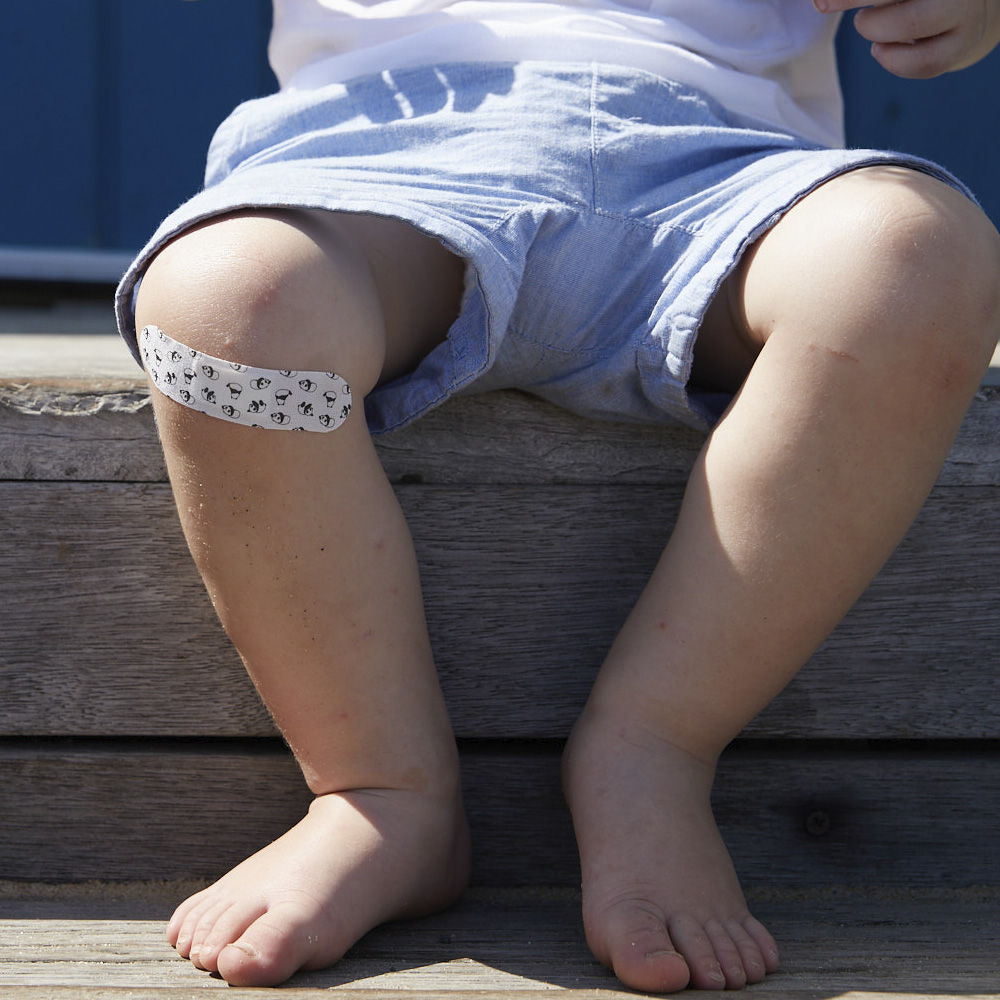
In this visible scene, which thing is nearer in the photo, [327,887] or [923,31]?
[327,887]

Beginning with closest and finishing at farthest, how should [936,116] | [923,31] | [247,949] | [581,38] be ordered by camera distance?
[247,949]
[923,31]
[581,38]
[936,116]

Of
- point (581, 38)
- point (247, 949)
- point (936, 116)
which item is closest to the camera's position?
point (247, 949)

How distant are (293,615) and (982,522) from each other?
1.96ft

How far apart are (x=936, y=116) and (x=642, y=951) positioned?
1.92 m

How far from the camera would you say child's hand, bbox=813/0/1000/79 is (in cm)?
89

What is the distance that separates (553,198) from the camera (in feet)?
3.02

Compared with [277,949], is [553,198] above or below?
above

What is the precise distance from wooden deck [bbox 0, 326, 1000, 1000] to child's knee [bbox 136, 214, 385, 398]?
17 centimetres

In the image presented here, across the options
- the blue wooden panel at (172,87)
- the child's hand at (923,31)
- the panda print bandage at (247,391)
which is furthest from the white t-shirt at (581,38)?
the blue wooden panel at (172,87)

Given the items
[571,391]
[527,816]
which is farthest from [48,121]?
[527,816]

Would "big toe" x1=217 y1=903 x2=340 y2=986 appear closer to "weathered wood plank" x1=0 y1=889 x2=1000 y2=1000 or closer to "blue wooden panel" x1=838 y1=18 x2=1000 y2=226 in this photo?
"weathered wood plank" x1=0 y1=889 x2=1000 y2=1000

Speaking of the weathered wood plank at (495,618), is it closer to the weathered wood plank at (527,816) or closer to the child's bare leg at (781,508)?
the weathered wood plank at (527,816)

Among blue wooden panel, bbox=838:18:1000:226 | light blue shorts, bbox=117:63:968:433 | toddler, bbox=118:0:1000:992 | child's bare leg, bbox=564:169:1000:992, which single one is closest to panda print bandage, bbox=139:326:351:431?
toddler, bbox=118:0:1000:992

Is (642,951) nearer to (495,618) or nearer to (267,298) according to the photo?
(495,618)
